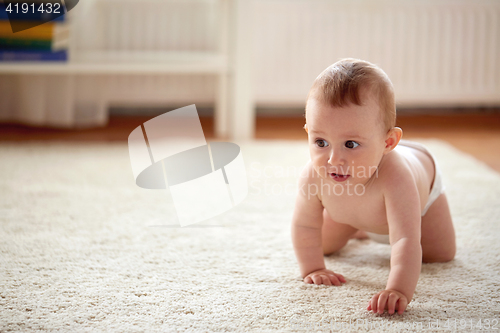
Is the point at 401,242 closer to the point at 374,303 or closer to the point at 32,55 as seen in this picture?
the point at 374,303

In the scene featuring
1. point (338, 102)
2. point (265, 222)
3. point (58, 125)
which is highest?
point (338, 102)

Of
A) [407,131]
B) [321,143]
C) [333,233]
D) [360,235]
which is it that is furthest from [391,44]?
[321,143]

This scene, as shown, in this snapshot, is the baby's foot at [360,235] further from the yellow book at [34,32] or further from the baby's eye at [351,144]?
the yellow book at [34,32]

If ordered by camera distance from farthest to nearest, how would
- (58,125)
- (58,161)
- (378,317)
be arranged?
(58,125) < (58,161) < (378,317)

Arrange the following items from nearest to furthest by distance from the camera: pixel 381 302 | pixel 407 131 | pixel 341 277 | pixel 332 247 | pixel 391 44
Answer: pixel 381 302 → pixel 341 277 → pixel 332 247 → pixel 407 131 → pixel 391 44

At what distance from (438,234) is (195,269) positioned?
0.37 meters

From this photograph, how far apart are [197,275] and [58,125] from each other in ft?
5.42

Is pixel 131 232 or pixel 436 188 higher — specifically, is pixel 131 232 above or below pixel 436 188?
below

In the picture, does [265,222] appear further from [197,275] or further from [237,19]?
[237,19]

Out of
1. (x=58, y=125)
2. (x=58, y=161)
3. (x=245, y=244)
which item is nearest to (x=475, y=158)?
(x=245, y=244)

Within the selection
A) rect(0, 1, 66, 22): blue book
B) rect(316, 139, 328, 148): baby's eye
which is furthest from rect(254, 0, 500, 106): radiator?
rect(316, 139, 328, 148): baby's eye

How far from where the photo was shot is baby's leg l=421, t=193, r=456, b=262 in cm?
77

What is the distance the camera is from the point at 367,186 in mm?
694

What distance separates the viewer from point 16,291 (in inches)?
26.0
